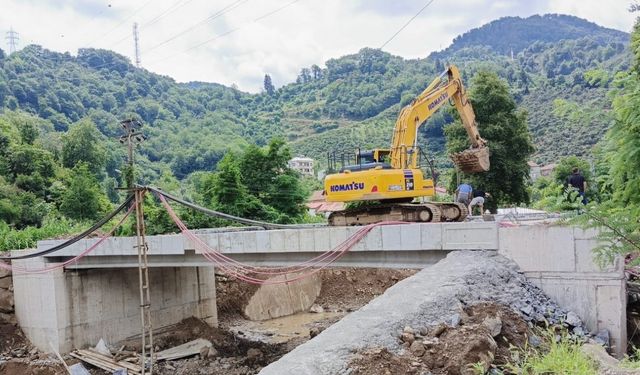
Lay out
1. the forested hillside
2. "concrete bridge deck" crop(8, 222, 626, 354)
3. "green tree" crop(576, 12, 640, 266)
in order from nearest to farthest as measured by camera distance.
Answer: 1. "green tree" crop(576, 12, 640, 266)
2. "concrete bridge deck" crop(8, 222, 626, 354)
3. the forested hillside

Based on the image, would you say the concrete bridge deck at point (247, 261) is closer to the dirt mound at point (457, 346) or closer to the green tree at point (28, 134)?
the dirt mound at point (457, 346)

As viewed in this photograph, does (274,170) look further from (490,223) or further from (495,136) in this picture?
(490,223)

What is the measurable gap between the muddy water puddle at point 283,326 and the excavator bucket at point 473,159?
9139 mm

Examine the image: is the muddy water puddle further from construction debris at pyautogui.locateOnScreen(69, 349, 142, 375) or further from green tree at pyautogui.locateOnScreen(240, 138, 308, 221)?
green tree at pyautogui.locateOnScreen(240, 138, 308, 221)

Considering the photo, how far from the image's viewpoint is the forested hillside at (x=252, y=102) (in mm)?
75812

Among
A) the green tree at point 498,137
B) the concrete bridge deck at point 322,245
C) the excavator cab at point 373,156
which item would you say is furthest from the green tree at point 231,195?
the excavator cab at point 373,156

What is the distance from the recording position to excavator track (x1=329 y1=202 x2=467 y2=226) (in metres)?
12.3

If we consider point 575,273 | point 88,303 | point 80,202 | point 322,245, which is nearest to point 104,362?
point 88,303

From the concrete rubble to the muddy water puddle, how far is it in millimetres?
11848

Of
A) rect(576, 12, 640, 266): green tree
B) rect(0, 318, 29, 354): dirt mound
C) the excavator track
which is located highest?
rect(576, 12, 640, 266): green tree

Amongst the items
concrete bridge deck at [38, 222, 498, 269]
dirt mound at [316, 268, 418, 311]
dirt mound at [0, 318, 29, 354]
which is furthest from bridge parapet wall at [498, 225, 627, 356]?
dirt mound at [0, 318, 29, 354]

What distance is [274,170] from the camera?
31.0 metres

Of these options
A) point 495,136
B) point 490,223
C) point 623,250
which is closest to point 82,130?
point 495,136

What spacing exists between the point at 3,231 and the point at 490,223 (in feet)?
74.1
